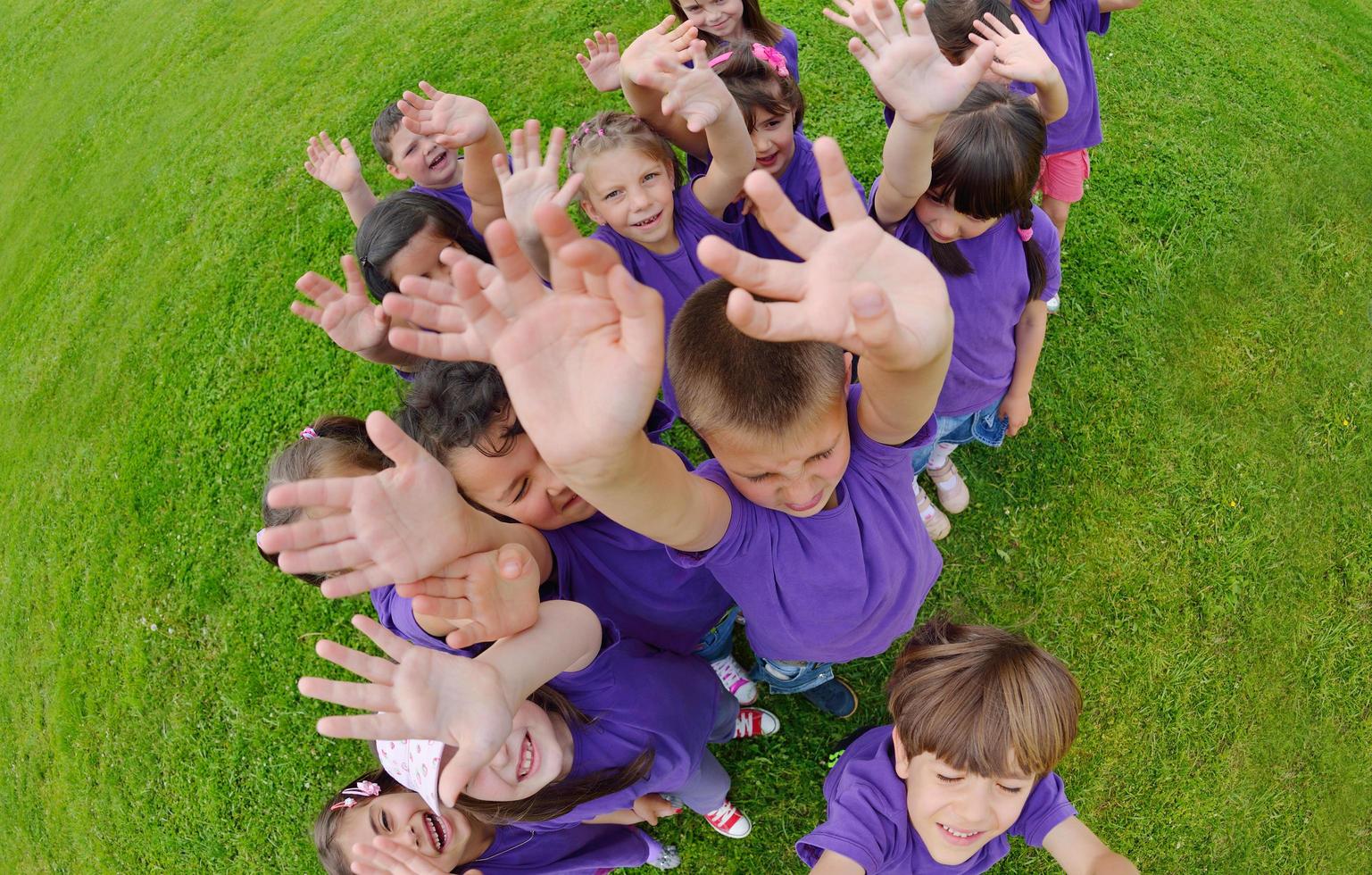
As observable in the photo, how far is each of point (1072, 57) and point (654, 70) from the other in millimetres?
1906

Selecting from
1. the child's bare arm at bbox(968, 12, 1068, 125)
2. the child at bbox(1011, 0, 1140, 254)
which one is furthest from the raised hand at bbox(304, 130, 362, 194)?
the child at bbox(1011, 0, 1140, 254)

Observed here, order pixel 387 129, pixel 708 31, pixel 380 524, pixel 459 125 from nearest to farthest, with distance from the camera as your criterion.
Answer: pixel 380 524 < pixel 459 125 < pixel 708 31 < pixel 387 129

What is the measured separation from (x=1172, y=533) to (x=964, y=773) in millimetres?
2135

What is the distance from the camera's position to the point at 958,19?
2820mm

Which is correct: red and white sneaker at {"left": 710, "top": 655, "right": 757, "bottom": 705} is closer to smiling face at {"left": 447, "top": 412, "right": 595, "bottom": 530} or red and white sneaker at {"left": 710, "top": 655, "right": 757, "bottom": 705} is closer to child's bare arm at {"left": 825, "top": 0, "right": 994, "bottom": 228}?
smiling face at {"left": 447, "top": 412, "right": 595, "bottom": 530}

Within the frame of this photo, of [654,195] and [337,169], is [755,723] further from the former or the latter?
[337,169]

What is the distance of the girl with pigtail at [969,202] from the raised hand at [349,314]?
1611 mm

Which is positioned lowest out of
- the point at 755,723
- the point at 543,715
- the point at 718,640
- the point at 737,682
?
the point at 755,723

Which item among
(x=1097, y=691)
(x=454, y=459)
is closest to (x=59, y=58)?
(x=454, y=459)

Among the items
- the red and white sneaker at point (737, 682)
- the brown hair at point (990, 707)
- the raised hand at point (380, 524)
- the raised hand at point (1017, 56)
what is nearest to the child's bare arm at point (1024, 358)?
the raised hand at point (1017, 56)

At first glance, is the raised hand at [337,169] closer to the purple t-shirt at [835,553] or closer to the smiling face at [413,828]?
the purple t-shirt at [835,553]

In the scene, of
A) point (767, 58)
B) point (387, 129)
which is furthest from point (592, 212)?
point (387, 129)

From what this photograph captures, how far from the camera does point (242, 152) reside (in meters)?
5.47

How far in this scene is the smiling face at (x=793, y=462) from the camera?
1.67 m
